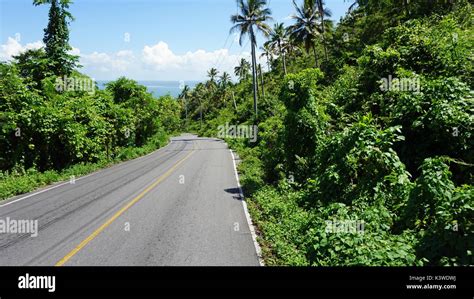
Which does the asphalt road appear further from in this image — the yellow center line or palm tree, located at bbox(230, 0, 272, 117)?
palm tree, located at bbox(230, 0, 272, 117)

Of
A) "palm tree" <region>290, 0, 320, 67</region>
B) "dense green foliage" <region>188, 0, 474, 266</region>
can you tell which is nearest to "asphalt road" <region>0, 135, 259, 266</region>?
"dense green foliage" <region>188, 0, 474, 266</region>

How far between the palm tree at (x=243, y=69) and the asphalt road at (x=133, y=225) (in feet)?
253

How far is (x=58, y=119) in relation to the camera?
60.2 feet

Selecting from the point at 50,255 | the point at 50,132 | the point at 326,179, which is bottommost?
the point at 50,255

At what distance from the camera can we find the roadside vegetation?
15.9 meters

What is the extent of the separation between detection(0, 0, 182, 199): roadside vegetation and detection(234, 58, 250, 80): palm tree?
187 feet

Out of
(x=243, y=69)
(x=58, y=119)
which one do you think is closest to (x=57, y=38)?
(x=58, y=119)

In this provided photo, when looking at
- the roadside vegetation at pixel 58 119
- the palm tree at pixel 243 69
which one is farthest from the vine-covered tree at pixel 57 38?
the palm tree at pixel 243 69

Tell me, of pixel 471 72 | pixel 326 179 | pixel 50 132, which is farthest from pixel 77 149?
pixel 471 72

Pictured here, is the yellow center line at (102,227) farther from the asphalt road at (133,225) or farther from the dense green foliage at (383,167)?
the dense green foliage at (383,167)

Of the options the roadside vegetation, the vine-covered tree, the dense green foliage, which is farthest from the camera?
the vine-covered tree
